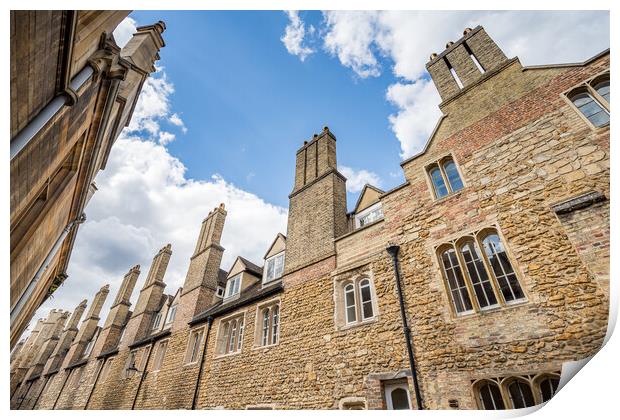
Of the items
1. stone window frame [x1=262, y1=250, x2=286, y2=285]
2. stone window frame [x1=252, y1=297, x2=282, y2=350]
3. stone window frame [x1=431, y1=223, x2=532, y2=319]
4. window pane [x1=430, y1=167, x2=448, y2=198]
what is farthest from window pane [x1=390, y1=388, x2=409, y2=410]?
stone window frame [x1=262, y1=250, x2=286, y2=285]

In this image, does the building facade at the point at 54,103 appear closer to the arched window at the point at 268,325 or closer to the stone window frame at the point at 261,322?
the stone window frame at the point at 261,322

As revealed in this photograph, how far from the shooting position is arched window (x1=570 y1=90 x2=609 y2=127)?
5805 millimetres

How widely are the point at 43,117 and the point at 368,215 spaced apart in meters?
8.81

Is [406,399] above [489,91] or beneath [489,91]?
beneath

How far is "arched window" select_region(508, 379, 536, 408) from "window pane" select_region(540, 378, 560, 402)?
0.17 metres

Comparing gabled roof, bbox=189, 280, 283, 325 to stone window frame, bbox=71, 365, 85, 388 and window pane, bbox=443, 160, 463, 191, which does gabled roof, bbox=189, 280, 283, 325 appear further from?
stone window frame, bbox=71, 365, 85, 388

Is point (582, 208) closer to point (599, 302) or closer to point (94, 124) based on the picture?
point (599, 302)

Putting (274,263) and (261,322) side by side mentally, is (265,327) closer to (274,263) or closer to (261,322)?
(261,322)

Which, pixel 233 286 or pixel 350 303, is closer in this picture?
pixel 350 303

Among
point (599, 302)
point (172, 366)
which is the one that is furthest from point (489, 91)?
point (172, 366)

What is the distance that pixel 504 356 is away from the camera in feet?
17.0

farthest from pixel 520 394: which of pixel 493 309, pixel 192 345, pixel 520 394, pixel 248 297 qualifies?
pixel 192 345

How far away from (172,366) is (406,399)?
12.2m

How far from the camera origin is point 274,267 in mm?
12992
